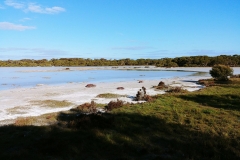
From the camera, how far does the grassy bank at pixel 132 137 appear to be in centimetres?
780

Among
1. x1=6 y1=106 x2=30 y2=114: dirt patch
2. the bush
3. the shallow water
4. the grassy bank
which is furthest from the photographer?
the shallow water

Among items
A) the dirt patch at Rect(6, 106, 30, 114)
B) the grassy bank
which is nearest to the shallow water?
the dirt patch at Rect(6, 106, 30, 114)

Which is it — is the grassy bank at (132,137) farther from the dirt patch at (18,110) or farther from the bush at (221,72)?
the bush at (221,72)

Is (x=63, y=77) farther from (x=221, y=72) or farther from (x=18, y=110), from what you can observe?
(x=18, y=110)

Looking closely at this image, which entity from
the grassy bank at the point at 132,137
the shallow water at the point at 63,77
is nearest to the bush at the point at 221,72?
the shallow water at the point at 63,77

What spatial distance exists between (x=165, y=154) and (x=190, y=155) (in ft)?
2.54

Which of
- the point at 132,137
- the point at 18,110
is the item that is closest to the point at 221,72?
the point at 18,110

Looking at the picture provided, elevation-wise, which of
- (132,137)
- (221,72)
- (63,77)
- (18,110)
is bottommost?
(63,77)

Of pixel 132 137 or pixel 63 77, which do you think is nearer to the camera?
pixel 132 137

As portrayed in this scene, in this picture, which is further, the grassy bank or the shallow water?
the shallow water

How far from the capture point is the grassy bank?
25.6ft

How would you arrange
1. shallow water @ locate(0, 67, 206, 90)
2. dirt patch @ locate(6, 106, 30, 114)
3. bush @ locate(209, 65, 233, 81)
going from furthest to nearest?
1. shallow water @ locate(0, 67, 206, 90)
2. bush @ locate(209, 65, 233, 81)
3. dirt patch @ locate(6, 106, 30, 114)

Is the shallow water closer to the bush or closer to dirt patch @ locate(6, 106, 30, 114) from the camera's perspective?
the bush

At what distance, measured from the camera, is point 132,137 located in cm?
947
